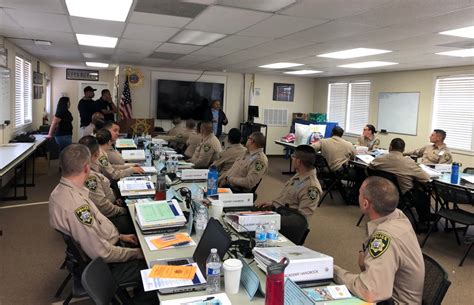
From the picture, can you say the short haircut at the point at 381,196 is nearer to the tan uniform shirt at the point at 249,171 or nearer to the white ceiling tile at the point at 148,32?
the tan uniform shirt at the point at 249,171

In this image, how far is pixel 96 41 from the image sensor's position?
618 cm

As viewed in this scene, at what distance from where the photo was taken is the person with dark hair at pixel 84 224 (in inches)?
86.3

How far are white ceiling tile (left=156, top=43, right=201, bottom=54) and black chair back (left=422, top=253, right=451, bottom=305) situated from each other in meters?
5.17

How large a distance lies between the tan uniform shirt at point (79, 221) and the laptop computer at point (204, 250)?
48cm

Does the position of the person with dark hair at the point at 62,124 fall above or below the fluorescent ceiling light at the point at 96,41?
below

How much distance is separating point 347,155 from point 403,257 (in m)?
4.78

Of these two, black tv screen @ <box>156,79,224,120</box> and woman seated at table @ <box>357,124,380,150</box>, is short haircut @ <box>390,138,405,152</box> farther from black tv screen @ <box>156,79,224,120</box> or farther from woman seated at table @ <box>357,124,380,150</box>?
black tv screen @ <box>156,79,224,120</box>

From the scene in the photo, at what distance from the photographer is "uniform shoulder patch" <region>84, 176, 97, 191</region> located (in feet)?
10.00

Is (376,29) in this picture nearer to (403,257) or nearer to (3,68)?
(403,257)

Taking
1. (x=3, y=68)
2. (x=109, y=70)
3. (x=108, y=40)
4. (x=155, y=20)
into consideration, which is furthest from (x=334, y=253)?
(x=109, y=70)

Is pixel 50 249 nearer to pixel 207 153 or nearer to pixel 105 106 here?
pixel 207 153

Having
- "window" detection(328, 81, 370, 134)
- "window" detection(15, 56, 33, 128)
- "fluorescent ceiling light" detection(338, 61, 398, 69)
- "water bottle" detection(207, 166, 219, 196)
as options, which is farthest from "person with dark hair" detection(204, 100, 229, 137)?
"water bottle" detection(207, 166, 219, 196)

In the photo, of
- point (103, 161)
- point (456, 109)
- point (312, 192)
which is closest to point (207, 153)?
point (103, 161)

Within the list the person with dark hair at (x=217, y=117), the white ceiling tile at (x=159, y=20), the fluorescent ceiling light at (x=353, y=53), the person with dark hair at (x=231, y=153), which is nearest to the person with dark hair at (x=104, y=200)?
the white ceiling tile at (x=159, y=20)
